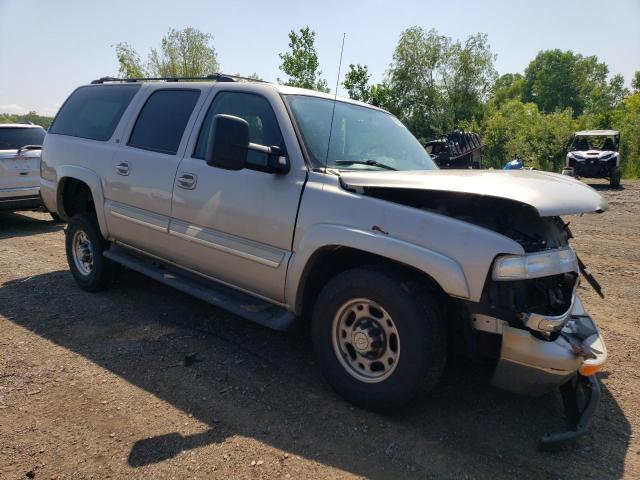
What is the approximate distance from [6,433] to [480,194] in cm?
291

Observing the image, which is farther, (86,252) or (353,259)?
(86,252)

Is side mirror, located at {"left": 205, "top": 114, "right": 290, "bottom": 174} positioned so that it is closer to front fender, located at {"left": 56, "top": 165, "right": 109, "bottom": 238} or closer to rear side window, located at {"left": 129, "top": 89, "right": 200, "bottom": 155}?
rear side window, located at {"left": 129, "top": 89, "right": 200, "bottom": 155}

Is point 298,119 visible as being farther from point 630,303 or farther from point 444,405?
point 630,303

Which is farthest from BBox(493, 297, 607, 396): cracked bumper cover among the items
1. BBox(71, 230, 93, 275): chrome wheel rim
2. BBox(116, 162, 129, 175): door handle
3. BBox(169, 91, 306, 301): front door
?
BBox(71, 230, 93, 275): chrome wheel rim

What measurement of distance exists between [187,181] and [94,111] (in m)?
2.02

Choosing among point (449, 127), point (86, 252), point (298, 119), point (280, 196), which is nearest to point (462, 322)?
point (280, 196)

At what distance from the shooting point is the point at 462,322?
8.84ft

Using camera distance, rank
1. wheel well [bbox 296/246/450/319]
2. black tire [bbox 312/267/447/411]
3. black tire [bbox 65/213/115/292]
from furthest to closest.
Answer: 1. black tire [bbox 65/213/115/292]
2. wheel well [bbox 296/246/450/319]
3. black tire [bbox 312/267/447/411]

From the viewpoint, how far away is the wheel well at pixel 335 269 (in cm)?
281

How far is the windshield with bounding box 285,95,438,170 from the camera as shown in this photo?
3354mm

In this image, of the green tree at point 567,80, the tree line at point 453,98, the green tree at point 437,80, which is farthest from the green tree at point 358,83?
the green tree at point 567,80

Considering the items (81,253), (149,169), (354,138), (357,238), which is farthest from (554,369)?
(81,253)

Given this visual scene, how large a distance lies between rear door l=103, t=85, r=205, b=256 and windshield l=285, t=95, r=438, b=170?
1050 mm

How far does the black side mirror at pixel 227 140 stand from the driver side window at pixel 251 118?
1.19 ft
